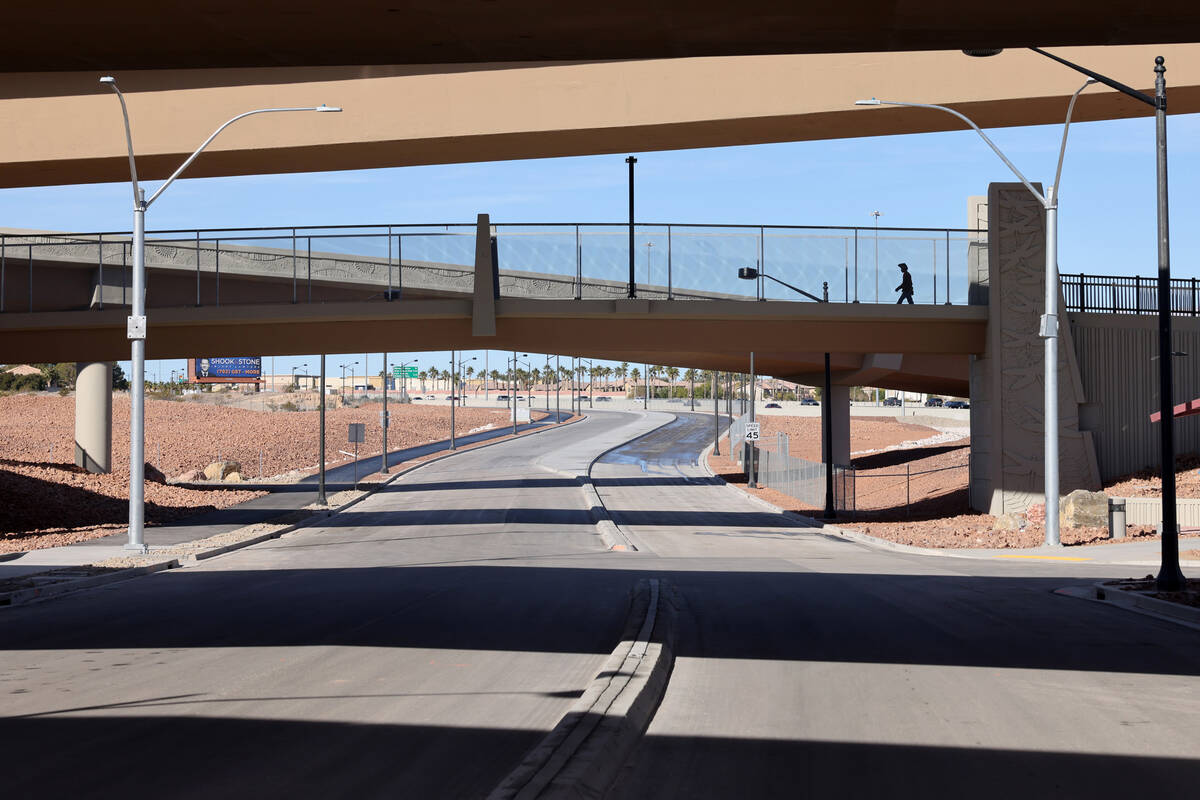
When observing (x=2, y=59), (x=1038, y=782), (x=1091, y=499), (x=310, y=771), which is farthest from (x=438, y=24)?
(x=1091, y=499)

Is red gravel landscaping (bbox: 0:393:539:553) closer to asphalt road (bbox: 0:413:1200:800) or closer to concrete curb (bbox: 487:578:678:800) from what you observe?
asphalt road (bbox: 0:413:1200:800)

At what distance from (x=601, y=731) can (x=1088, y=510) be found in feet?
82.8

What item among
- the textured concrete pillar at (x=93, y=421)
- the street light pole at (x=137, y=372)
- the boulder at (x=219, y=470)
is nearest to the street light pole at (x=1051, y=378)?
the street light pole at (x=137, y=372)

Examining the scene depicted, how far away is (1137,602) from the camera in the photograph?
55.1 ft

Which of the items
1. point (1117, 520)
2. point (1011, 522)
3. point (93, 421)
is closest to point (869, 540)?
point (1011, 522)

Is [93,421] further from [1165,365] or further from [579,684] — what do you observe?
[579,684]

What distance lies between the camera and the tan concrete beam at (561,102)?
875 inches

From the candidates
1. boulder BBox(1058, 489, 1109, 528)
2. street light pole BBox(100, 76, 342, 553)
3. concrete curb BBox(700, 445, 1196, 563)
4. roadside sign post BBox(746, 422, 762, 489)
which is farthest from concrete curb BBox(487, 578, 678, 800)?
roadside sign post BBox(746, 422, 762, 489)

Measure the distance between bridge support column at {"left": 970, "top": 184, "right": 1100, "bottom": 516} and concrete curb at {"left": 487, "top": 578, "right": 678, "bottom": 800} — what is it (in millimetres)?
24854

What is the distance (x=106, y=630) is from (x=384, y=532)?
21.1 m

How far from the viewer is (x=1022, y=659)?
39.3 feet

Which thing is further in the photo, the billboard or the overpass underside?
the billboard

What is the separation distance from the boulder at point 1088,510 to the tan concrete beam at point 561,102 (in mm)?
10218

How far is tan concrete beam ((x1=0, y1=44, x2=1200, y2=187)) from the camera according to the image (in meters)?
22.2
